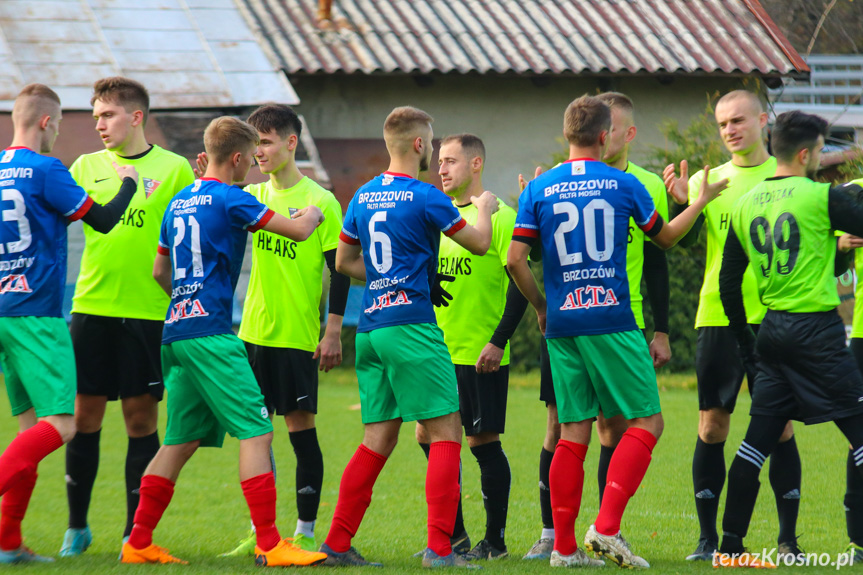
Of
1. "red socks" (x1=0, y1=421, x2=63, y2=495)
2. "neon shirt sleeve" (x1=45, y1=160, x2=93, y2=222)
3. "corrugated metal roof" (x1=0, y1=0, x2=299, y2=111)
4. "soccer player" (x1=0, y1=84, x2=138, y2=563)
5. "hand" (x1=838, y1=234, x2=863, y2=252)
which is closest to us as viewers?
"red socks" (x1=0, y1=421, x2=63, y2=495)

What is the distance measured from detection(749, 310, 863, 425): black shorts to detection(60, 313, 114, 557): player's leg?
3.52 m

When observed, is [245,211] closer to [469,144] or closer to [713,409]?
[469,144]

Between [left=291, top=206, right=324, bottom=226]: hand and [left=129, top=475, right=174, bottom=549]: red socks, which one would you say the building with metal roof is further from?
[left=129, top=475, right=174, bottom=549]: red socks

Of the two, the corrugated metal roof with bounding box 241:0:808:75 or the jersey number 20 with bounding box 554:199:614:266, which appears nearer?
the jersey number 20 with bounding box 554:199:614:266

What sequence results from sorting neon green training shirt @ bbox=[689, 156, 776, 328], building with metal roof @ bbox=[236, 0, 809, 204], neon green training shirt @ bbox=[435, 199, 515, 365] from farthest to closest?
building with metal roof @ bbox=[236, 0, 809, 204], neon green training shirt @ bbox=[435, 199, 515, 365], neon green training shirt @ bbox=[689, 156, 776, 328]

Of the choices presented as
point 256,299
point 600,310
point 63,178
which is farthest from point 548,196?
point 63,178

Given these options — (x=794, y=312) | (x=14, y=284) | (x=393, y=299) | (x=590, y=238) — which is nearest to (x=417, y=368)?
(x=393, y=299)

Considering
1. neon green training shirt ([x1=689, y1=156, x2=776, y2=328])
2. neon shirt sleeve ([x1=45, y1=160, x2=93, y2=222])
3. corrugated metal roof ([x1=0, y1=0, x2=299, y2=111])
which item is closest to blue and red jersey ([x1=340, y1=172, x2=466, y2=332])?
neon shirt sleeve ([x1=45, y1=160, x2=93, y2=222])

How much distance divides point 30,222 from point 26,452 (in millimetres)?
1180

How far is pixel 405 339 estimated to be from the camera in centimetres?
492

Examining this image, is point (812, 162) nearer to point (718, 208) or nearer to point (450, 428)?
point (718, 208)

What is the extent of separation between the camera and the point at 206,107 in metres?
14.9

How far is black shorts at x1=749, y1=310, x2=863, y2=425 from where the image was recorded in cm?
484

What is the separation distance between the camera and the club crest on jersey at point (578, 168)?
4964 mm
